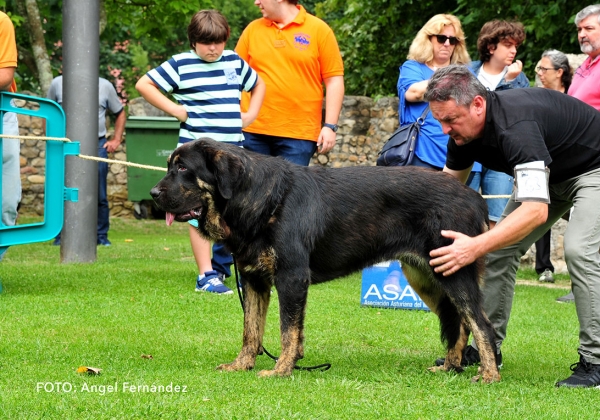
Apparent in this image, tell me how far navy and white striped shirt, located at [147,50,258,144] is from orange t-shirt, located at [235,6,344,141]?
0.80ft

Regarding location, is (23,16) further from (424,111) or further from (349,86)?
(424,111)

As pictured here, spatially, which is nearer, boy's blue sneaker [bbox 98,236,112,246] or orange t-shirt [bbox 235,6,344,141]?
orange t-shirt [bbox 235,6,344,141]

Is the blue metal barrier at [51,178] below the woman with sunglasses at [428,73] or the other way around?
below

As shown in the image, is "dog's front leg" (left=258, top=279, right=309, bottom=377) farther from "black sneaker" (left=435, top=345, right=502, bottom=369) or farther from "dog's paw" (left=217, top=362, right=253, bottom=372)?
"black sneaker" (left=435, top=345, right=502, bottom=369)

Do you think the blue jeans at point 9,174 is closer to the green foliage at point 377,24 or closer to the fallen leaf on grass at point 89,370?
the fallen leaf on grass at point 89,370

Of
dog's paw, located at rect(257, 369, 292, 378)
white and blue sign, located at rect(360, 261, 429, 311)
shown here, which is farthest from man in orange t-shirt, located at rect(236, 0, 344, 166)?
dog's paw, located at rect(257, 369, 292, 378)

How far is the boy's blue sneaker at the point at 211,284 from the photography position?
7973 millimetres

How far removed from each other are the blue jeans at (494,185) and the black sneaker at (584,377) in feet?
10.6

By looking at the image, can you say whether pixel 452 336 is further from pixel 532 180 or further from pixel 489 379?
pixel 532 180

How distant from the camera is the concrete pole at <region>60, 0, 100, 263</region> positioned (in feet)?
34.1

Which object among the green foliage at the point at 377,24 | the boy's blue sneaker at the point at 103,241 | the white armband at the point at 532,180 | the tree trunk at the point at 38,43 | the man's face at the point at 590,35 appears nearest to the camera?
the white armband at the point at 532,180

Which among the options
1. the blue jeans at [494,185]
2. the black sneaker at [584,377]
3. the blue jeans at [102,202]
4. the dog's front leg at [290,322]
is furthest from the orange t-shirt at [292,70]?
the blue jeans at [102,202]

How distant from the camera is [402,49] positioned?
66.9 ft

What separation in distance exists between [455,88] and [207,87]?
350 centimetres
